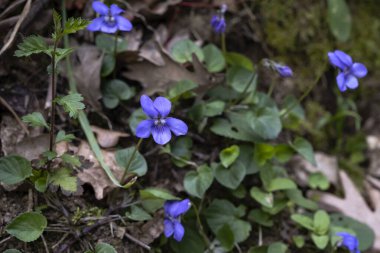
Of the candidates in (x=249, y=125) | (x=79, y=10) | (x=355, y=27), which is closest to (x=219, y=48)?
(x=249, y=125)

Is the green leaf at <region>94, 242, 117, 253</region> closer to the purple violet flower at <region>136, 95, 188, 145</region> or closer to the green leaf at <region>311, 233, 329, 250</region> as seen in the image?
the purple violet flower at <region>136, 95, 188, 145</region>

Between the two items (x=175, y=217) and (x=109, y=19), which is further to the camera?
(x=109, y=19)

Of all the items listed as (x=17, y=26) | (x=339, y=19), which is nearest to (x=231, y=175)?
(x=17, y=26)

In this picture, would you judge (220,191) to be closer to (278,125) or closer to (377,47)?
(278,125)

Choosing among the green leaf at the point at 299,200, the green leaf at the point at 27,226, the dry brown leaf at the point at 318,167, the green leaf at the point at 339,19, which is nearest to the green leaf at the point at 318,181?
the dry brown leaf at the point at 318,167

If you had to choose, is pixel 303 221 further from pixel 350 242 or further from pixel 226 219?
pixel 226 219

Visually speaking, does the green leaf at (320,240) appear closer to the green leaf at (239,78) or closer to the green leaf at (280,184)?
the green leaf at (280,184)
